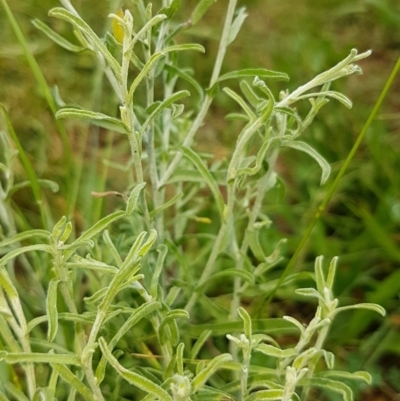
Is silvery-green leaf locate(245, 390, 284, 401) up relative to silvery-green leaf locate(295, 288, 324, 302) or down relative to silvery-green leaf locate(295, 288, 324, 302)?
down

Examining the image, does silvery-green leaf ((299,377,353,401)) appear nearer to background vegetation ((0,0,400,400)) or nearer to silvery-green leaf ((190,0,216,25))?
background vegetation ((0,0,400,400))

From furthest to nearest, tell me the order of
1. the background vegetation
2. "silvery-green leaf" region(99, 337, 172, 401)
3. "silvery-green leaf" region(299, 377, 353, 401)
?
the background vegetation, "silvery-green leaf" region(299, 377, 353, 401), "silvery-green leaf" region(99, 337, 172, 401)

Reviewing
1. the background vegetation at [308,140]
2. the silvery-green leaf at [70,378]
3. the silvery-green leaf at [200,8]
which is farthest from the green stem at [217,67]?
the silvery-green leaf at [70,378]

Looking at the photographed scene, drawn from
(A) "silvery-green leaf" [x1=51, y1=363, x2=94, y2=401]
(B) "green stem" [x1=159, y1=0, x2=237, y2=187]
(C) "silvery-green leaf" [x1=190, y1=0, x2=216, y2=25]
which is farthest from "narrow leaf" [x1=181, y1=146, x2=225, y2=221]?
(A) "silvery-green leaf" [x1=51, y1=363, x2=94, y2=401]

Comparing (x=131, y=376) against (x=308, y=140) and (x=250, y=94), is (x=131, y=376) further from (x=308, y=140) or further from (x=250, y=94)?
(x=308, y=140)

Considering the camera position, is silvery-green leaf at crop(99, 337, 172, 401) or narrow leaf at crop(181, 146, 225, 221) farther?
narrow leaf at crop(181, 146, 225, 221)

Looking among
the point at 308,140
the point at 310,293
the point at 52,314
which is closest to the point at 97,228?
the point at 52,314

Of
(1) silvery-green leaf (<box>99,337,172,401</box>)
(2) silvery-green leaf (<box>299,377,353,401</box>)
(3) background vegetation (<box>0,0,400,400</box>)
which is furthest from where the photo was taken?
(3) background vegetation (<box>0,0,400,400</box>)

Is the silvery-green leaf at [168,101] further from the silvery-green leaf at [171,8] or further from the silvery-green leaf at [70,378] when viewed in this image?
the silvery-green leaf at [70,378]

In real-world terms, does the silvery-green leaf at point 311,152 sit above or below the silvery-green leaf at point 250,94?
below
